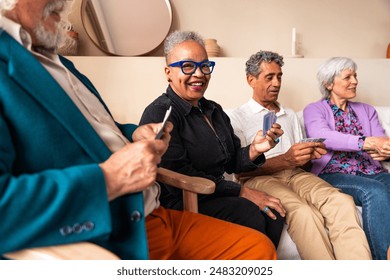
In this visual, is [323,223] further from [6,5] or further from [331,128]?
[6,5]

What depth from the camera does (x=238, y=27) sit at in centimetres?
279

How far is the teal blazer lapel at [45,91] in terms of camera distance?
2.45ft

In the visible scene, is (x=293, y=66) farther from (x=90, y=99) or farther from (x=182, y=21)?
(x=90, y=99)

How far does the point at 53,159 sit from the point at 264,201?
3.33ft

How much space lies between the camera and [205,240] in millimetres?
1136

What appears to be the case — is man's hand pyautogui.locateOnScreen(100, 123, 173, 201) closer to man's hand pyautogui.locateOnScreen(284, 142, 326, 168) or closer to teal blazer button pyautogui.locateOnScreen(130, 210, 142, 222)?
teal blazer button pyautogui.locateOnScreen(130, 210, 142, 222)

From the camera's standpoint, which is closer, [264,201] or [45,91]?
[45,91]

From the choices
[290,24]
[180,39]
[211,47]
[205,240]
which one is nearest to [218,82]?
[211,47]

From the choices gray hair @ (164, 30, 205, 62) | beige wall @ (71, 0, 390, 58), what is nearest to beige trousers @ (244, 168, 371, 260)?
gray hair @ (164, 30, 205, 62)

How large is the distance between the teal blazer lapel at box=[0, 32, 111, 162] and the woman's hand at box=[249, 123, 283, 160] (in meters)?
0.91

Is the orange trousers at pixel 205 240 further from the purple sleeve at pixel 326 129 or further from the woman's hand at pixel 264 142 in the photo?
the purple sleeve at pixel 326 129

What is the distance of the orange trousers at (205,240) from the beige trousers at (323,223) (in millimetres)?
436
